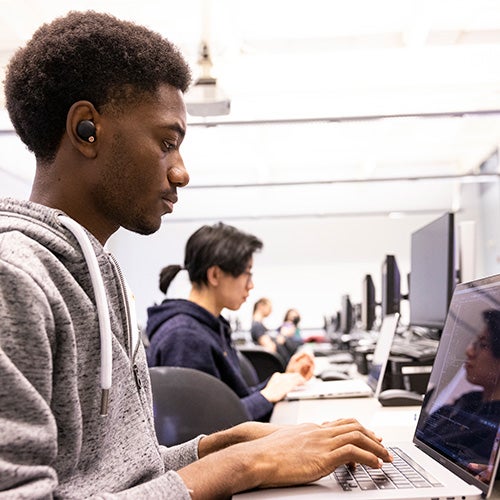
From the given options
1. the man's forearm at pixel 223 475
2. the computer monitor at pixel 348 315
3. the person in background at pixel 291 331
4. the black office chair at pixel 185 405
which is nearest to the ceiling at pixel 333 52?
the computer monitor at pixel 348 315

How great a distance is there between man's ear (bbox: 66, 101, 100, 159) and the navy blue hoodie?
1.34m

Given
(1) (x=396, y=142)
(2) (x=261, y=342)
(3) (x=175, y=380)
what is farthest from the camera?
(1) (x=396, y=142)

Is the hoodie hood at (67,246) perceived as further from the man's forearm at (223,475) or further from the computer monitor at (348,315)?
the computer monitor at (348,315)

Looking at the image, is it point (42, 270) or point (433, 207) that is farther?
point (433, 207)

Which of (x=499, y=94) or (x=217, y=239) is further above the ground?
(x=499, y=94)

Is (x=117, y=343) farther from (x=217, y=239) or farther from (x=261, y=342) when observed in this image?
(x=261, y=342)

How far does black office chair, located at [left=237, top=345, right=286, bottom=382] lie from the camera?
160 inches

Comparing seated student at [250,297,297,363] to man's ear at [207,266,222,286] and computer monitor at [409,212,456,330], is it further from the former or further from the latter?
man's ear at [207,266,222,286]

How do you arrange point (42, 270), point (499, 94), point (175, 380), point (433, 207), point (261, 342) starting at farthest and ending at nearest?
point (433, 207), point (261, 342), point (499, 94), point (175, 380), point (42, 270)

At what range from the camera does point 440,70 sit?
5.88 metres

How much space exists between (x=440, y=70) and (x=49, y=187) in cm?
552

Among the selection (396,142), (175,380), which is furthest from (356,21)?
(175,380)

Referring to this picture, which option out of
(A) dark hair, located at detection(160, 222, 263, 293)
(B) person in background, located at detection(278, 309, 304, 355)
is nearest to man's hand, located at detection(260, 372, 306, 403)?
(A) dark hair, located at detection(160, 222, 263, 293)

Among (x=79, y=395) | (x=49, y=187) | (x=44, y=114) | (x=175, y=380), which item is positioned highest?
(x=44, y=114)
